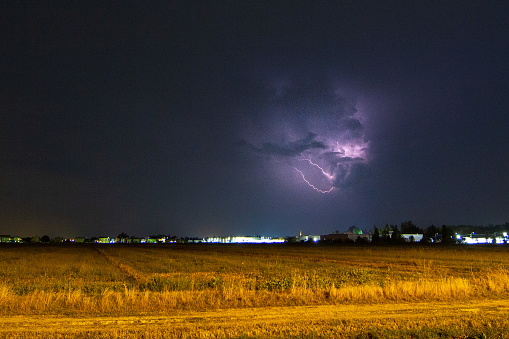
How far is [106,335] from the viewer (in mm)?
11562

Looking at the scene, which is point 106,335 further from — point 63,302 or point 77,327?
point 63,302

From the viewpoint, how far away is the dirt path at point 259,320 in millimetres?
12234

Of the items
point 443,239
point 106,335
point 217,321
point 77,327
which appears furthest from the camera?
point 443,239

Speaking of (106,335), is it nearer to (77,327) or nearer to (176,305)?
(77,327)

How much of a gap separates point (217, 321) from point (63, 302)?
7092 millimetres

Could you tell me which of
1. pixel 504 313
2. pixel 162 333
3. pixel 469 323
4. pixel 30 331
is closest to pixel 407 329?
pixel 469 323

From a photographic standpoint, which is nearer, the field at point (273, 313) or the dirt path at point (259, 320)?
the field at point (273, 313)

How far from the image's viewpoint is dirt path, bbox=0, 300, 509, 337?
12234mm

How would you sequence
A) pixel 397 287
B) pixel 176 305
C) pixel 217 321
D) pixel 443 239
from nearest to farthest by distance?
pixel 217 321 → pixel 176 305 → pixel 397 287 → pixel 443 239

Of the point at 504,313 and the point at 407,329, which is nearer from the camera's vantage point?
the point at 407,329

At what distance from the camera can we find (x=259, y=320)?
13.6 meters

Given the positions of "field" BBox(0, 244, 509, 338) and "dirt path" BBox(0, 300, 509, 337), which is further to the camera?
"dirt path" BBox(0, 300, 509, 337)

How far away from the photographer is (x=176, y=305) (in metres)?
16.1

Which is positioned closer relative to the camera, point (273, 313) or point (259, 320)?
point (259, 320)
